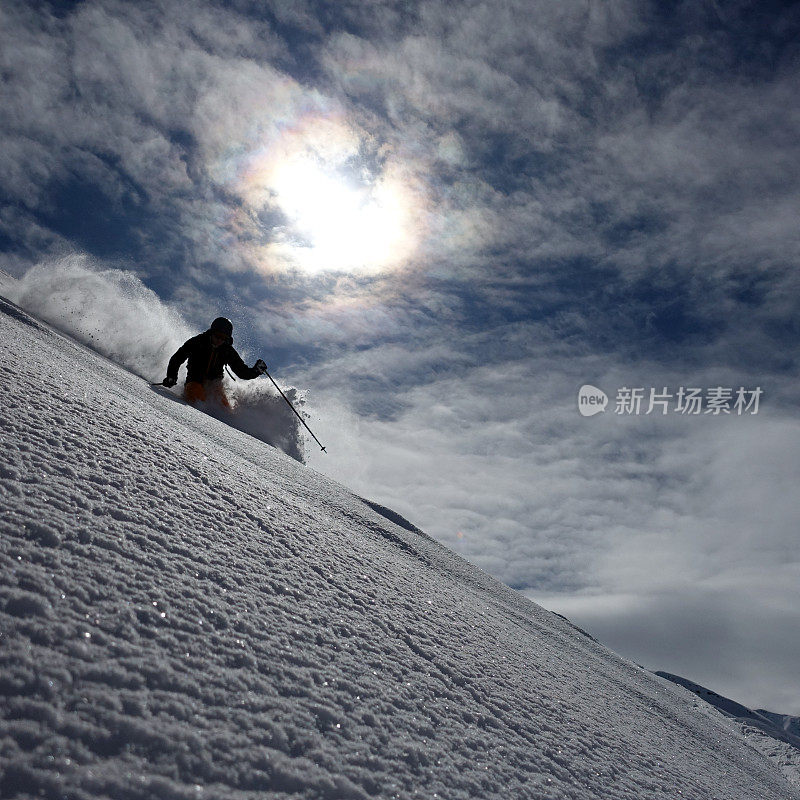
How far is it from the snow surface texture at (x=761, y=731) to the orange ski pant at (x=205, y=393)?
7.82 m

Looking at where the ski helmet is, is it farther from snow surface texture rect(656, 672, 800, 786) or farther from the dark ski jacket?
snow surface texture rect(656, 672, 800, 786)

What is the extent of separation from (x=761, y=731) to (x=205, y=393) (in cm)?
1246

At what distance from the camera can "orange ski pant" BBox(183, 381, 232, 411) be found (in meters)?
7.87

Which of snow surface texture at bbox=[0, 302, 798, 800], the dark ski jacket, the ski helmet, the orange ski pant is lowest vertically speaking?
snow surface texture at bbox=[0, 302, 798, 800]

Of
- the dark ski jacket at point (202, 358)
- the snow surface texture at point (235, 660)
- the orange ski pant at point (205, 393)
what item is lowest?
the snow surface texture at point (235, 660)

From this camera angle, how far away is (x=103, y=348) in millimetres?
9516

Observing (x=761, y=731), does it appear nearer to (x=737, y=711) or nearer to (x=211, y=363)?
(x=211, y=363)

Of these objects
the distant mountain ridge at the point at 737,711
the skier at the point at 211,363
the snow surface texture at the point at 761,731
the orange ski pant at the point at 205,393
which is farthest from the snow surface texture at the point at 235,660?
the distant mountain ridge at the point at 737,711

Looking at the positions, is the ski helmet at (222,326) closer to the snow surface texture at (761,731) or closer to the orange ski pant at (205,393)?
the orange ski pant at (205,393)

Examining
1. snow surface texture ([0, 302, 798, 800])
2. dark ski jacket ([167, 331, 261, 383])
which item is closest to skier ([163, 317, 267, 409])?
dark ski jacket ([167, 331, 261, 383])

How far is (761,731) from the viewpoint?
10.2m

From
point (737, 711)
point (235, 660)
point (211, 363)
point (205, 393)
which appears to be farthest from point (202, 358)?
point (737, 711)

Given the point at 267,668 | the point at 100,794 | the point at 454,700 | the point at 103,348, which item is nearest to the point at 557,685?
the point at 454,700

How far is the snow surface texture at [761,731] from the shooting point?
5.71 metres
